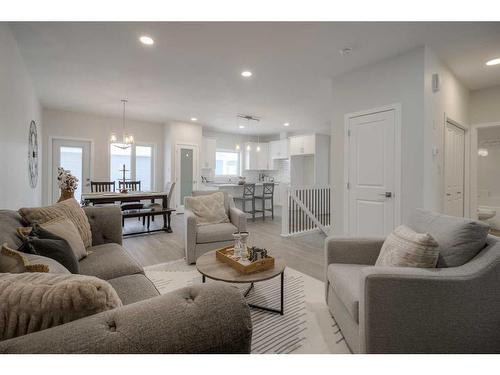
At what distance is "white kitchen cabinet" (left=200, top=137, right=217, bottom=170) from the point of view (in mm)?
7492

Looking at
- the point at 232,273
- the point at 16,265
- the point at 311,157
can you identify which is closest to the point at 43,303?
the point at 16,265

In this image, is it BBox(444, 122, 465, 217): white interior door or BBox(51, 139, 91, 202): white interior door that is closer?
BBox(444, 122, 465, 217): white interior door

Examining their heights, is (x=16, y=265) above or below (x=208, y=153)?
below

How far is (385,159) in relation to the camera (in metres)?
3.11

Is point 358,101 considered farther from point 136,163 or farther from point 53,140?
point 53,140

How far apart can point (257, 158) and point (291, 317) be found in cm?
715

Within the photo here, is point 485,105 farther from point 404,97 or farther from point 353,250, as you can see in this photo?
point 353,250

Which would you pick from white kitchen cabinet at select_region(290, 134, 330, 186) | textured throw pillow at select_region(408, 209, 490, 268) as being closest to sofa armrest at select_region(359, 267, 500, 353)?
textured throw pillow at select_region(408, 209, 490, 268)

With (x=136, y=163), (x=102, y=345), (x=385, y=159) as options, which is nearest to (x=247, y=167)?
(x=136, y=163)

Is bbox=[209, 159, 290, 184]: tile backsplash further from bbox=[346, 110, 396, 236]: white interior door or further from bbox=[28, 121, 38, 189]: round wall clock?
bbox=[346, 110, 396, 236]: white interior door

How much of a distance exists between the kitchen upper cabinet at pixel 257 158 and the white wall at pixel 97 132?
2.91m

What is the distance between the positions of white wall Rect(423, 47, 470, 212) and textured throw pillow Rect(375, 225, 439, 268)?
166 cm

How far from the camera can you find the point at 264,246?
12.6 ft

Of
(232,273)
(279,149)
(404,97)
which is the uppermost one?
(279,149)
